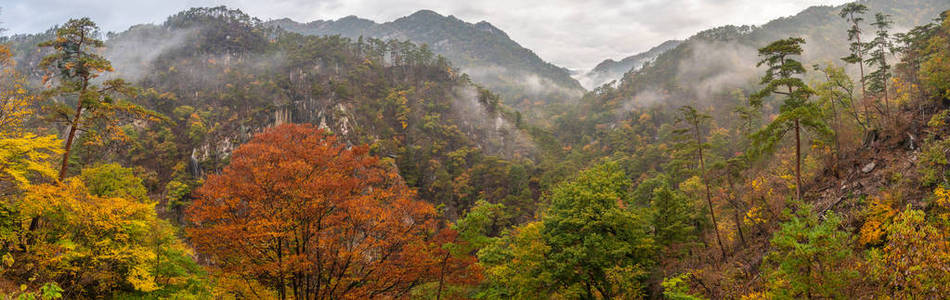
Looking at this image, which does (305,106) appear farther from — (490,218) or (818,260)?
(818,260)

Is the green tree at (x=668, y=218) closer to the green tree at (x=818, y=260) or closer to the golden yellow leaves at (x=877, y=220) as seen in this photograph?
the golden yellow leaves at (x=877, y=220)

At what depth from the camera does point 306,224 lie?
12.2 metres

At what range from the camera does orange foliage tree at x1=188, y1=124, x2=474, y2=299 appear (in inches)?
454

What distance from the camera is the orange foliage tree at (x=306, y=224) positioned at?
11.5 m

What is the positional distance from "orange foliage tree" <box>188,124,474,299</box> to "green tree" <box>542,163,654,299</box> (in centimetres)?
621

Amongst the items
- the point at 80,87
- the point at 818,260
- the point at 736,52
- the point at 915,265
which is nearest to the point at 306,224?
the point at 80,87

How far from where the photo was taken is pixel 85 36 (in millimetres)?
14570

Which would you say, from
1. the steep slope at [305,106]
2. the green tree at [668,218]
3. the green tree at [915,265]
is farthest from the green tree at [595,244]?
the steep slope at [305,106]

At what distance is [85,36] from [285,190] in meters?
11.2

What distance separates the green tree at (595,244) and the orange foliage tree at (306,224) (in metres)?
6.21

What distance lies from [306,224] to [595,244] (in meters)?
11.4

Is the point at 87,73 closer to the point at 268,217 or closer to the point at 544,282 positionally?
the point at 268,217

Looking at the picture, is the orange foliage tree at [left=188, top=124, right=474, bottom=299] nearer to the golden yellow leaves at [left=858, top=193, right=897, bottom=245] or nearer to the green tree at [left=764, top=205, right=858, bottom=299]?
the green tree at [left=764, top=205, right=858, bottom=299]

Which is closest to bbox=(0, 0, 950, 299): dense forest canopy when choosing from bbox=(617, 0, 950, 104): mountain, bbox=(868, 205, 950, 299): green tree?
bbox=(868, 205, 950, 299): green tree
